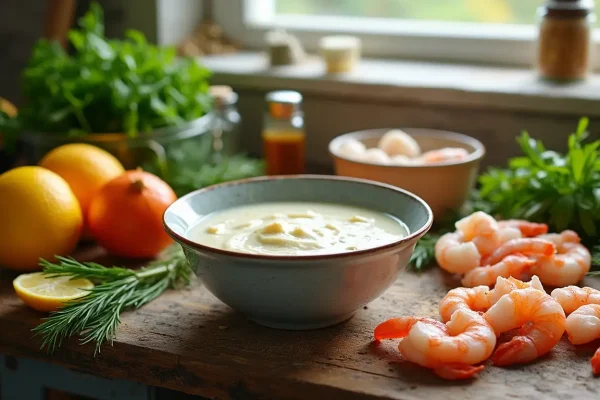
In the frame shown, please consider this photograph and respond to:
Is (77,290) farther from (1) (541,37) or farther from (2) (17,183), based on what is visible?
(1) (541,37)

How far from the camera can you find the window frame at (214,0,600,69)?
2.01 metres

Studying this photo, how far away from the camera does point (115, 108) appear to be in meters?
1.55

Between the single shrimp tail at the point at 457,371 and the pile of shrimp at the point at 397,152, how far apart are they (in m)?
0.56

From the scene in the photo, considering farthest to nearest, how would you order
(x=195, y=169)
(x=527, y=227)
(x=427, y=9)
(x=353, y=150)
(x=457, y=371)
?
(x=427, y=9), (x=195, y=169), (x=353, y=150), (x=527, y=227), (x=457, y=371)

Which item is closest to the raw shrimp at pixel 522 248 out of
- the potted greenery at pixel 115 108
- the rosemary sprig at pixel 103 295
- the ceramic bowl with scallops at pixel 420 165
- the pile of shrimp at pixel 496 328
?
the pile of shrimp at pixel 496 328

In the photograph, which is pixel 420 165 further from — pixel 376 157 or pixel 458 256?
pixel 458 256

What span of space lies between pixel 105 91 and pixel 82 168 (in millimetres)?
218

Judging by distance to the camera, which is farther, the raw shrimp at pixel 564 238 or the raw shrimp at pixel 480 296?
the raw shrimp at pixel 564 238

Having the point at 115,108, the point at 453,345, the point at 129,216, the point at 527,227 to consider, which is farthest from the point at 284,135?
the point at 453,345

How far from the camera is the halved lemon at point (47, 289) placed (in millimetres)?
1148

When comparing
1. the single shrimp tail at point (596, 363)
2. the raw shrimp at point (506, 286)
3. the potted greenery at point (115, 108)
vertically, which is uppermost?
the potted greenery at point (115, 108)

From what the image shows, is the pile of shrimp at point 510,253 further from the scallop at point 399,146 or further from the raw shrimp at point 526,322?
the scallop at point 399,146

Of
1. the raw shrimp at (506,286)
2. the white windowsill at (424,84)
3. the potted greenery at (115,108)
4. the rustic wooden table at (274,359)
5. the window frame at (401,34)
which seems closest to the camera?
the rustic wooden table at (274,359)

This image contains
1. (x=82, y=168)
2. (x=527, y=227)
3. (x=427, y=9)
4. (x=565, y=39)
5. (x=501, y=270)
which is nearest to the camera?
(x=501, y=270)
